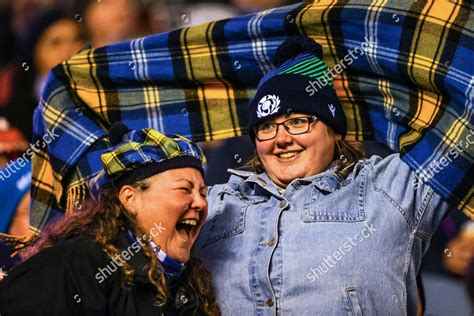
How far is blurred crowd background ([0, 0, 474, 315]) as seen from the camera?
324 centimetres

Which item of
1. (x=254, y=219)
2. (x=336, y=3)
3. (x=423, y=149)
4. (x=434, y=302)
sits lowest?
(x=434, y=302)

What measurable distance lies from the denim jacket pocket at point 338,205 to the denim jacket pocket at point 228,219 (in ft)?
0.59

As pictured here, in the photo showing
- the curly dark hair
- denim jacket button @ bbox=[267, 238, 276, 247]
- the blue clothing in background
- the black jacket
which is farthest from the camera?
the blue clothing in background

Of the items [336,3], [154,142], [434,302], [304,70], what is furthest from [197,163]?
[434,302]

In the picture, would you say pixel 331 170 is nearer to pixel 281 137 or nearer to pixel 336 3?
pixel 281 137

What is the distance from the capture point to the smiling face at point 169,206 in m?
2.43

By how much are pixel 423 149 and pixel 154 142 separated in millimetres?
724

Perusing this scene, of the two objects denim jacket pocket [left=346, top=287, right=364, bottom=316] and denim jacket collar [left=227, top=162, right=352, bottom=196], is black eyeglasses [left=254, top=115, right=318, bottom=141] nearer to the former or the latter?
denim jacket collar [left=227, top=162, right=352, bottom=196]

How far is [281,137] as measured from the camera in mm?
2717

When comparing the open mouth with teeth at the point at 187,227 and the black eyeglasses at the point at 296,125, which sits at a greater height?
the black eyeglasses at the point at 296,125

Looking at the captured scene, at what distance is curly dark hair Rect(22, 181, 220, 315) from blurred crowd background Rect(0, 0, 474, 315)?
67 centimetres

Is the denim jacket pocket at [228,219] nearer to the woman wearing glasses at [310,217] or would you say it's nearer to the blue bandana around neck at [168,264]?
the woman wearing glasses at [310,217]

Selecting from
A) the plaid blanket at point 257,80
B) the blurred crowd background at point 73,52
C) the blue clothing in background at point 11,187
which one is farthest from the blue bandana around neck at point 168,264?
the blue clothing in background at point 11,187

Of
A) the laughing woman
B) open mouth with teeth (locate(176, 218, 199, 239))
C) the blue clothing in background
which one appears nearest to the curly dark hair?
the laughing woman
